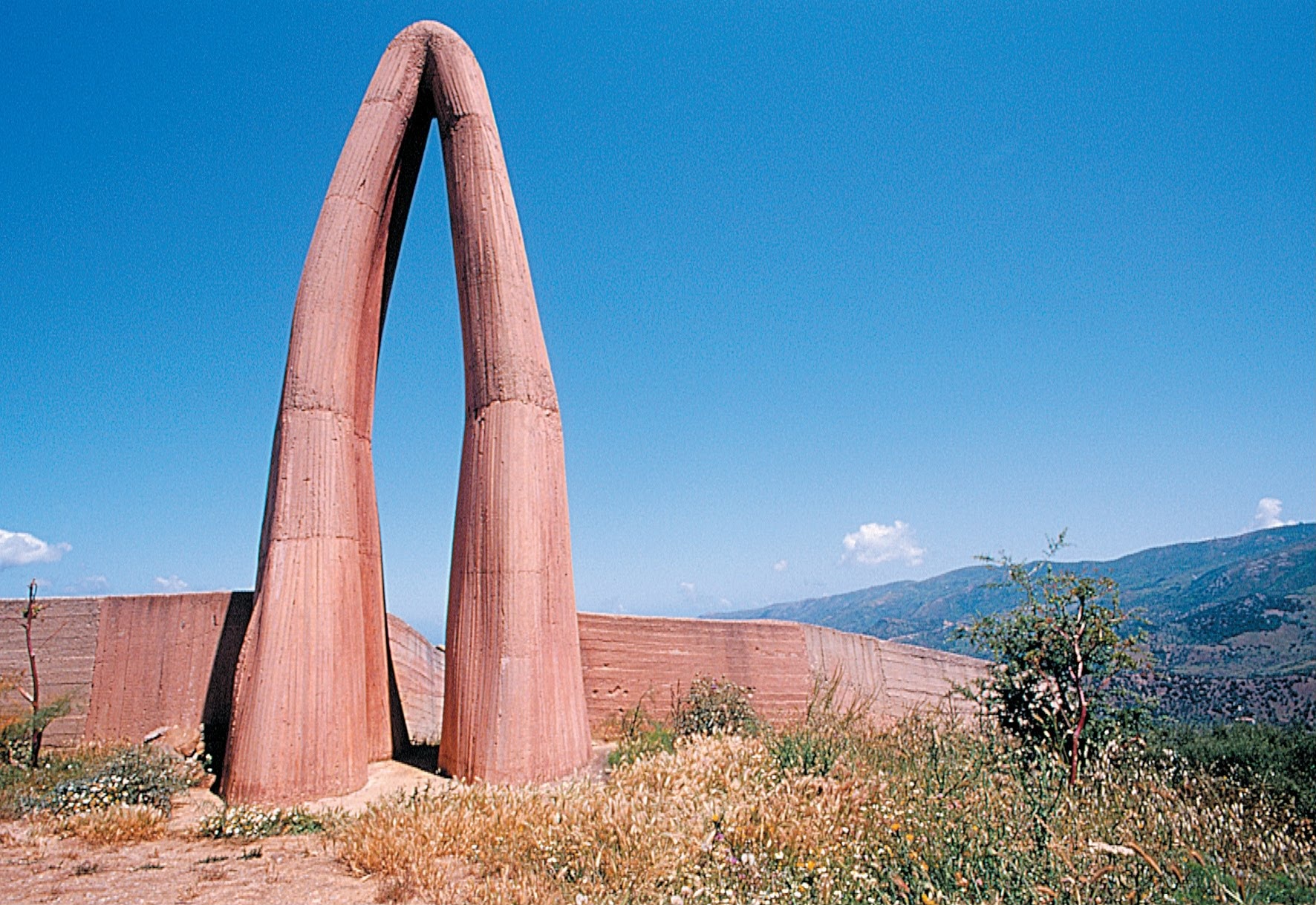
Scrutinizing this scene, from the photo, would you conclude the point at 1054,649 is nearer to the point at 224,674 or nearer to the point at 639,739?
the point at 639,739

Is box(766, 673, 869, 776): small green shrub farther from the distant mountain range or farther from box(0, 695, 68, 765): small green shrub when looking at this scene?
box(0, 695, 68, 765): small green shrub

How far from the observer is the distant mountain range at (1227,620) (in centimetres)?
954

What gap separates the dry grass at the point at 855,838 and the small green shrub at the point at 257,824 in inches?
21.3

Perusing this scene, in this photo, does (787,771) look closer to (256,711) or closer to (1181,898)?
(1181,898)

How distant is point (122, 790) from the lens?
6.59 meters

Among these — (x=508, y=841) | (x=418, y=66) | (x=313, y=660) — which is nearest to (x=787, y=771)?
(x=508, y=841)

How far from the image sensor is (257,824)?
6023 millimetres

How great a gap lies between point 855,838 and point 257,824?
4.52m

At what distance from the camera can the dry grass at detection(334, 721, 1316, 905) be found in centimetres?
372

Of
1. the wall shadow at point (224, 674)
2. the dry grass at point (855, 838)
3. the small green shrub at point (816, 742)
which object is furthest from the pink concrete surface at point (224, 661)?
the dry grass at point (855, 838)

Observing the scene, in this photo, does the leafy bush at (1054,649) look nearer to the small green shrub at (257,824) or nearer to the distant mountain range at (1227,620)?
the distant mountain range at (1227,620)

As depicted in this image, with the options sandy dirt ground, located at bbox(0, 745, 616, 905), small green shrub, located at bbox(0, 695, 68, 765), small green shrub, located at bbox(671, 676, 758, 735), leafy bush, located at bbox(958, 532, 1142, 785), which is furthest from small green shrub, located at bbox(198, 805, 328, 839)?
leafy bush, located at bbox(958, 532, 1142, 785)

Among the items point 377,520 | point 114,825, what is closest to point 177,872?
point 114,825

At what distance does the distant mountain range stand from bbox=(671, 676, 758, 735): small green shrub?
2.54m
